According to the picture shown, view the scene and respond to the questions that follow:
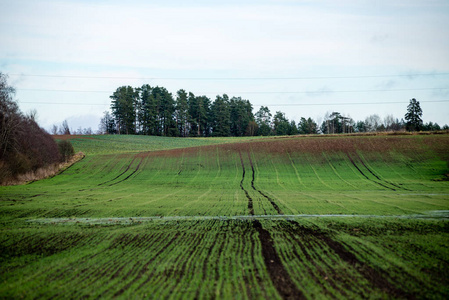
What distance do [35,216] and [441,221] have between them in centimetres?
1632

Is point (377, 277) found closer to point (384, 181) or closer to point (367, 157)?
point (384, 181)

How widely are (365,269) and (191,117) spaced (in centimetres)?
10845

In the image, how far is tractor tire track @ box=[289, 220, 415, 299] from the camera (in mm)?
5637

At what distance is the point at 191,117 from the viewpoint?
113 meters

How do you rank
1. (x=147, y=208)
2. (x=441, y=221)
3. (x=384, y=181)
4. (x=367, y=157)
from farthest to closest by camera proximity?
1. (x=367, y=157)
2. (x=384, y=181)
3. (x=147, y=208)
4. (x=441, y=221)

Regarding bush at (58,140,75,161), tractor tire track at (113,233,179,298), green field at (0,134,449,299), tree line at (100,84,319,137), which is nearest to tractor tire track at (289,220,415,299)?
green field at (0,134,449,299)

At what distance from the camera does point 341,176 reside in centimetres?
3170

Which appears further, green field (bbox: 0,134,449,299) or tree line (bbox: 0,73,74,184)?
tree line (bbox: 0,73,74,184)

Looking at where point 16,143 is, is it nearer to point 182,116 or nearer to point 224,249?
point 224,249

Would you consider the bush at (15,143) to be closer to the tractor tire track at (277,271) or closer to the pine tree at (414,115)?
the tractor tire track at (277,271)

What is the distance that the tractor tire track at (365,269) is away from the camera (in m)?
5.64

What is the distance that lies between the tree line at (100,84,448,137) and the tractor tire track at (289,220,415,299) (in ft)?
322

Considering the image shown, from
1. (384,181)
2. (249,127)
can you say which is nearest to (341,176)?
(384,181)

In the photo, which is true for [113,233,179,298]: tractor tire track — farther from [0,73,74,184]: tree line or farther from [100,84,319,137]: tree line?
[100,84,319,137]: tree line
